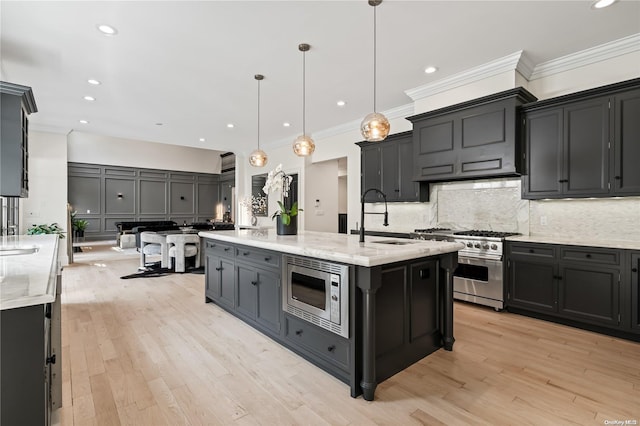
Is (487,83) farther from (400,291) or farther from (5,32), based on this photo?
(5,32)

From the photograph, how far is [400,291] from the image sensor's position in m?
2.34

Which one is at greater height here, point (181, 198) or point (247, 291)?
point (181, 198)

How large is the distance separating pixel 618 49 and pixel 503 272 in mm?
2656

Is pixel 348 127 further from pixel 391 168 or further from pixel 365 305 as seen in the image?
pixel 365 305

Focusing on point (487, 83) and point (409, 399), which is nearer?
point (409, 399)

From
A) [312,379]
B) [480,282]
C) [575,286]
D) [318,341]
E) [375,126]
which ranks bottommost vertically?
[312,379]

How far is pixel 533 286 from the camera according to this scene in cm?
345

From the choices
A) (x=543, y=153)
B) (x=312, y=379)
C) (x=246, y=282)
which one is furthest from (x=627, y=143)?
(x=246, y=282)

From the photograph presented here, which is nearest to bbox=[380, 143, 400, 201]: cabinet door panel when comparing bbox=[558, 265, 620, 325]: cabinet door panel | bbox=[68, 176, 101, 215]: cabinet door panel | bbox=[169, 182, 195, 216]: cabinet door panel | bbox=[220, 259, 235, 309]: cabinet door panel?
bbox=[558, 265, 620, 325]: cabinet door panel

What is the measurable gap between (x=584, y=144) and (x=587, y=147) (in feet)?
0.14

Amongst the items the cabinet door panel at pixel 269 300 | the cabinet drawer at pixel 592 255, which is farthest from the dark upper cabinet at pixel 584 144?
the cabinet door panel at pixel 269 300

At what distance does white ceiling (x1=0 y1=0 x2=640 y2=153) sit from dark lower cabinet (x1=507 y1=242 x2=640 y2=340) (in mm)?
2204

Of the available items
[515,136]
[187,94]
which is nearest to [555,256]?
[515,136]

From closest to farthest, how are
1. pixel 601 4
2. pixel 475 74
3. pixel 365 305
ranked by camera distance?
pixel 365 305 < pixel 601 4 < pixel 475 74
